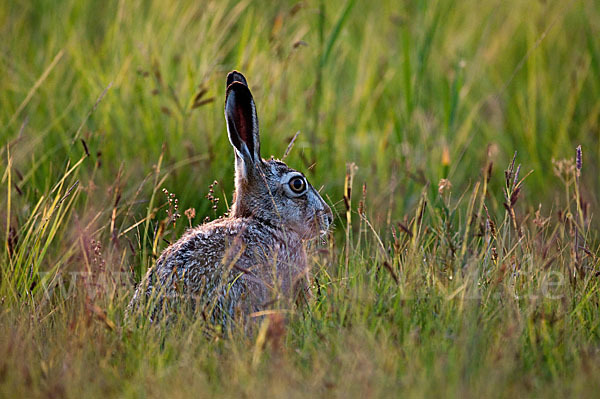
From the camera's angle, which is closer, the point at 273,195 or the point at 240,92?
the point at 240,92

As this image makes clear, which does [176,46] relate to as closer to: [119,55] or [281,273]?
[119,55]

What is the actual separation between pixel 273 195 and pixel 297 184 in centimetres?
16

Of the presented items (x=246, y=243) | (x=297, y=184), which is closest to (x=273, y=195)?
(x=297, y=184)

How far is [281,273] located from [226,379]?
1136mm

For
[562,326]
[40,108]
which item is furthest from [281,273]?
[40,108]

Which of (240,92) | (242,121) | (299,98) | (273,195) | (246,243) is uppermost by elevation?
(240,92)

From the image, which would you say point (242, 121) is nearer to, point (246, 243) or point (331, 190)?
point (246, 243)

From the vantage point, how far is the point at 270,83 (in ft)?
20.4

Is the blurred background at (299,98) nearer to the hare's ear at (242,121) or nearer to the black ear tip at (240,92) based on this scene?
the hare's ear at (242,121)

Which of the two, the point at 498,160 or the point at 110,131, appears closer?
the point at 110,131

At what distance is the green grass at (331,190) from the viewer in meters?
3.33

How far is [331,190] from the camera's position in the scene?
19.6 feet

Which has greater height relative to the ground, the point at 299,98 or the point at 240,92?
the point at 240,92

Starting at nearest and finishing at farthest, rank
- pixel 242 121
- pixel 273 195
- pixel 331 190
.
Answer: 1. pixel 242 121
2. pixel 273 195
3. pixel 331 190
